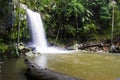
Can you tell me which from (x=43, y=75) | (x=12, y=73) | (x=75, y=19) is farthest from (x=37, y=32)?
(x=43, y=75)

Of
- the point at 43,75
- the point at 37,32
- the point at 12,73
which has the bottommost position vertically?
the point at 12,73

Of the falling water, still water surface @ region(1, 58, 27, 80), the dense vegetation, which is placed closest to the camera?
still water surface @ region(1, 58, 27, 80)

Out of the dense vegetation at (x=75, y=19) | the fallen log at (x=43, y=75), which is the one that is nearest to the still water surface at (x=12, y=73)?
the fallen log at (x=43, y=75)

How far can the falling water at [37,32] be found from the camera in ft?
76.1

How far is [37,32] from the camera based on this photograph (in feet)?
78.2

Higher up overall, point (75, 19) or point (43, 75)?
point (75, 19)

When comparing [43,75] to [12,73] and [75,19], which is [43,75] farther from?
[75,19]

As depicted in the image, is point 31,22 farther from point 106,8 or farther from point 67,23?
point 106,8

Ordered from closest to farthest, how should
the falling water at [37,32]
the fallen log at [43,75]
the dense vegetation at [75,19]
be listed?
the fallen log at [43,75], the falling water at [37,32], the dense vegetation at [75,19]

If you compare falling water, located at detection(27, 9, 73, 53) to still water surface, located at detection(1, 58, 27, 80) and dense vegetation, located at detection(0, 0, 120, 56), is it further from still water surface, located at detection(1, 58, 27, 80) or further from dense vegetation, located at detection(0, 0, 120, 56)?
still water surface, located at detection(1, 58, 27, 80)

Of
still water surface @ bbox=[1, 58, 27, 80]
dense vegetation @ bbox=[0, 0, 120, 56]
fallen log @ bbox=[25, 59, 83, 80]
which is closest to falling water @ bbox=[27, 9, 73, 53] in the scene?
dense vegetation @ bbox=[0, 0, 120, 56]

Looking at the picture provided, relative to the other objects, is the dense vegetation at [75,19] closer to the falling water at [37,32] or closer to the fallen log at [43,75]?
the falling water at [37,32]

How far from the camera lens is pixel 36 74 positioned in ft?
34.4

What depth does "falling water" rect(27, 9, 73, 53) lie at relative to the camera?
23.2m
